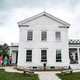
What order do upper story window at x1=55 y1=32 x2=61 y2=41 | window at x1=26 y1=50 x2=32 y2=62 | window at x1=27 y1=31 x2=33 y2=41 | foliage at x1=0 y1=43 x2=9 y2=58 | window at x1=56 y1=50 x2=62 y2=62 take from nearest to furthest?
window at x1=26 y1=50 x2=32 y2=62
window at x1=56 y1=50 x2=62 y2=62
window at x1=27 y1=31 x2=33 y2=41
upper story window at x1=55 y1=32 x2=61 y2=41
foliage at x1=0 y1=43 x2=9 y2=58

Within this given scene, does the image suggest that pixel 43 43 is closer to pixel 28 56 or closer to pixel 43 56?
pixel 43 56

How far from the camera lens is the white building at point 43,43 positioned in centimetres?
1606

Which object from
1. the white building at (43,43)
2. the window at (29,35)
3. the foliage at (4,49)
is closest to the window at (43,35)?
the white building at (43,43)

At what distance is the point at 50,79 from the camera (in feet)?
29.9

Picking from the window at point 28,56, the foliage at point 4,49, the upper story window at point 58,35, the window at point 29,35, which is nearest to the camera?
the window at point 28,56

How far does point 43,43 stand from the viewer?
16.5 metres

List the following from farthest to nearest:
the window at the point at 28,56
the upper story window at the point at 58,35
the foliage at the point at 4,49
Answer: the foliage at the point at 4,49, the upper story window at the point at 58,35, the window at the point at 28,56

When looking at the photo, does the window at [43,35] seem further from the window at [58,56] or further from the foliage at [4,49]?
the foliage at [4,49]

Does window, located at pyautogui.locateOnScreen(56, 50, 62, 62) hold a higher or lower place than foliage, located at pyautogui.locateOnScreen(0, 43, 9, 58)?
lower

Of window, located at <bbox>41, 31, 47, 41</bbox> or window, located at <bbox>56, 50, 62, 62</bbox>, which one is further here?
window, located at <bbox>41, 31, 47, 41</bbox>

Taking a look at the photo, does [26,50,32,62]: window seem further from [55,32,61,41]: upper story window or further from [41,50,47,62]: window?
[55,32,61,41]: upper story window

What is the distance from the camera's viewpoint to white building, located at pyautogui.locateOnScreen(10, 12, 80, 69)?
16062 mm

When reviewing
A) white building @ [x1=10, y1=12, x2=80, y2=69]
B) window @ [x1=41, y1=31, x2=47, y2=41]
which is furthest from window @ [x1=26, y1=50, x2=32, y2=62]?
window @ [x1=41, y1=31, x2=47, y2=41]

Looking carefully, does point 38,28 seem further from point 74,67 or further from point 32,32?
point 74,67
